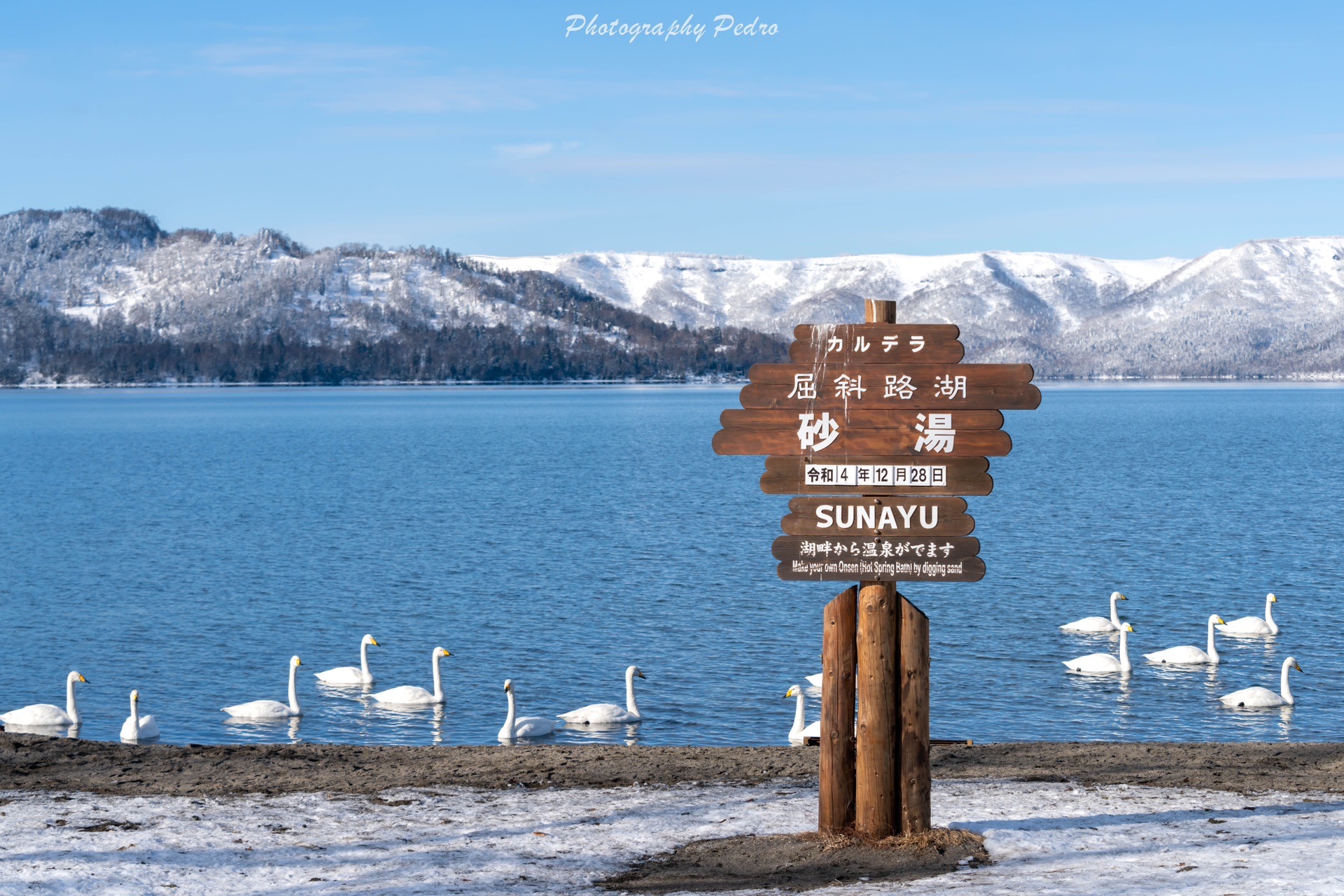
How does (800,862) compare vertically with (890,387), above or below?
below

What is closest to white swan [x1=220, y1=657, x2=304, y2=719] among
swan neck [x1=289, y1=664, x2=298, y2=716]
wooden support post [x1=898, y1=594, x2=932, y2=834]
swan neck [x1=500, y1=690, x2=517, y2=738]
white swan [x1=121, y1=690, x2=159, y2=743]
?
swan neck [x1=289, y1=664, x2=298, y2=716]

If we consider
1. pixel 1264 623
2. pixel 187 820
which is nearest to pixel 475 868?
pixel 187 820

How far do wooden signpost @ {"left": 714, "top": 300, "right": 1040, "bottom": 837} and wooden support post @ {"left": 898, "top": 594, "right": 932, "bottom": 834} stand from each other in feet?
0.04

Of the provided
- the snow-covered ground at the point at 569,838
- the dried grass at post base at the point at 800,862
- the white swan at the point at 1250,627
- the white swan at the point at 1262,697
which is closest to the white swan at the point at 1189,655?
the white swan at the point at 1250,627

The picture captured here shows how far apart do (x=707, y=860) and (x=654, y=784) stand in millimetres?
2804

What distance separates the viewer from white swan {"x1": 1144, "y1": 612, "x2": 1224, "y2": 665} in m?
29.4

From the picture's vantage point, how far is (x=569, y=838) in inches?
444

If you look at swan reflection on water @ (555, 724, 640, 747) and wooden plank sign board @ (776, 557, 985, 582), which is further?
swan reflection on water @ (555, 724, 640, 747)

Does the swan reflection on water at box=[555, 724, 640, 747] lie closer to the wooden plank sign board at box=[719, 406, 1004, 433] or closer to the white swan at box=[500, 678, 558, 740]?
the white swan at box=[500, 678, 558, 740]

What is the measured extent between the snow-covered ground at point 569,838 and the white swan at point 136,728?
10282mm

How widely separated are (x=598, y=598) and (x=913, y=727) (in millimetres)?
29465

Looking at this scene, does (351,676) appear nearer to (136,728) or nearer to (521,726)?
(136,728)

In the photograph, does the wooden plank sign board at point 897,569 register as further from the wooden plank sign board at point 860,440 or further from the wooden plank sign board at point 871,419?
the wooden plank sign board at point 871,419

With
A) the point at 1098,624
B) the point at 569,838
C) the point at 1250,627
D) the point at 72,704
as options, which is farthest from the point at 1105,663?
the point at 72,704
